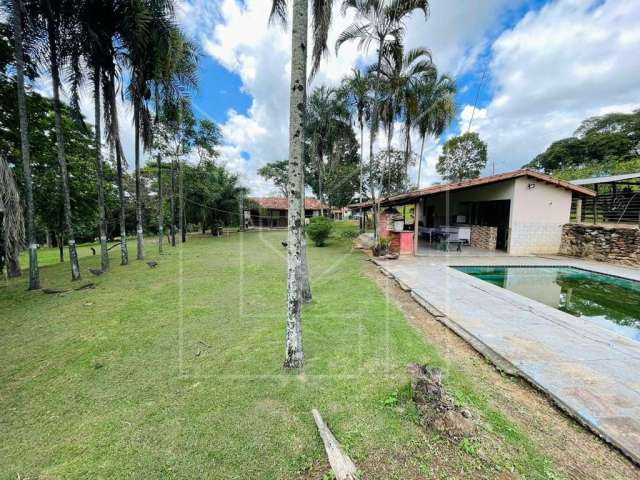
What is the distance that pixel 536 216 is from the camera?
10117 millimetres

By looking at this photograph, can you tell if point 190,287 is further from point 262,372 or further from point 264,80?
point 264,80

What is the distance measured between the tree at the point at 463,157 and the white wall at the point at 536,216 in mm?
18864

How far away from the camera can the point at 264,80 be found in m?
8.38

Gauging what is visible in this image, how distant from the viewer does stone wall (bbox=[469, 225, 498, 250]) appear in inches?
446

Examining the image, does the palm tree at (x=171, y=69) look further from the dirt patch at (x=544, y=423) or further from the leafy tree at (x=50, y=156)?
the dirt patch at (x=544, y=423)

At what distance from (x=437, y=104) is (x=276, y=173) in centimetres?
2452

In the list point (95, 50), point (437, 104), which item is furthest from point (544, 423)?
point (437, 104)

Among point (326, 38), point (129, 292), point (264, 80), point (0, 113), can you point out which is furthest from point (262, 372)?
point (0, 113)

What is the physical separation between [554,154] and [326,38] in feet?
124

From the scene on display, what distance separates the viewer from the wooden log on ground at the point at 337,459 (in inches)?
65.8

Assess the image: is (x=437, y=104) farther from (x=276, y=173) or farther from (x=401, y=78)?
(x=276, y=173)

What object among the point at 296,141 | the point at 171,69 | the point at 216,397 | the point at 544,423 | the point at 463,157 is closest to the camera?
the point at 544,423

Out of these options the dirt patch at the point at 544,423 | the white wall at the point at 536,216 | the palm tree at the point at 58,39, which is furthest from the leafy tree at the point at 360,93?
the dirt patch at the point at 544,423

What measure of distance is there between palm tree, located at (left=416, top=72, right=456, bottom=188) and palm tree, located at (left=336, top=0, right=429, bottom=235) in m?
4.57
